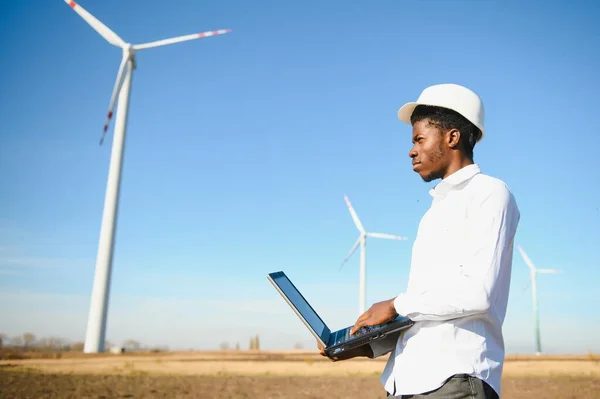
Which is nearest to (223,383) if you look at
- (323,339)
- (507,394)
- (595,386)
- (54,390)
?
(54,390)

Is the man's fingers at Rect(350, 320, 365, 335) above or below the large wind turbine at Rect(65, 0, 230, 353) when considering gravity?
below

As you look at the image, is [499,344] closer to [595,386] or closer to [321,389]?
[321,389]

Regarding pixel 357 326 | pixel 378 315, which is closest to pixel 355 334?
pixel 357 326

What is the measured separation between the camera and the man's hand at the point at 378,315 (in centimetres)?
348

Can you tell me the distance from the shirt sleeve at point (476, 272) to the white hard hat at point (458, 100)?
55 cm

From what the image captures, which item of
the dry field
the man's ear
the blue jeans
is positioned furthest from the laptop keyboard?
the dry field

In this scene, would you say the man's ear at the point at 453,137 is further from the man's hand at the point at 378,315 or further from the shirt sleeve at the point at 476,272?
the man's hand at the point at 378,315

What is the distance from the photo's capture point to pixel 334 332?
3.95 m

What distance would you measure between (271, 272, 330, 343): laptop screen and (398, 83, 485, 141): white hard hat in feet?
4.78

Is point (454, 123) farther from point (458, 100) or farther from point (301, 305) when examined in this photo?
point (301, 305)

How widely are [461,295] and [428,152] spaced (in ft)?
3.37

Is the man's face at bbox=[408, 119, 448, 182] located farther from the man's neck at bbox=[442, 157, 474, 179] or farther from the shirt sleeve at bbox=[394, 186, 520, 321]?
the shirt sleeve at bbox=[394, 186, 520, 321]

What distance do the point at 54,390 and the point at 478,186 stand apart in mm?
14358

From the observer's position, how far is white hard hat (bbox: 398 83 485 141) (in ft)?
11.9
